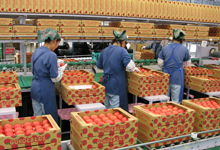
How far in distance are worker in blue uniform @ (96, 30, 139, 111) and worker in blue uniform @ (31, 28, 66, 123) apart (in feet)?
2.98

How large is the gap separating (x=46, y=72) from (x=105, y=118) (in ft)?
4.26

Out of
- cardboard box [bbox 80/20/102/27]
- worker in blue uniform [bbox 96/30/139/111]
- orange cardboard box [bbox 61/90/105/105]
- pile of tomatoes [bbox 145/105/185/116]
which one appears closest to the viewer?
pile of tomatoes [bbox 145/105/185/116]

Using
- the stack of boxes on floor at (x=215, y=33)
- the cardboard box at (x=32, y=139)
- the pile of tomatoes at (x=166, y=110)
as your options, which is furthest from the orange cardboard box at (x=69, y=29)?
the stack of boxes on floor at (x=215, y=33)

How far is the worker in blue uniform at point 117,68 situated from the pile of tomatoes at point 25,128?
72.7 inches

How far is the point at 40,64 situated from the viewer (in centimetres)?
308

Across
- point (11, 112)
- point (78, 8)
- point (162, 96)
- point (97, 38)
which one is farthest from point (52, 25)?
point (162, 96)

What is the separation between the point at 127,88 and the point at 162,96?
2.10 ft

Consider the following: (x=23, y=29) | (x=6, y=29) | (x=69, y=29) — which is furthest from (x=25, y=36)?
(x=69, y=29)

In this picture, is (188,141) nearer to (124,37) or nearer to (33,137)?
(33,137)

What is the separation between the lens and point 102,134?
1.94 m

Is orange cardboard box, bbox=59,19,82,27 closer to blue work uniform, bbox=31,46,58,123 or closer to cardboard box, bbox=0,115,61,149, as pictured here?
blue work uniform, bbox=31,46,58,123

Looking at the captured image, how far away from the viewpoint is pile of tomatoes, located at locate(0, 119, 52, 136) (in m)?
1.84

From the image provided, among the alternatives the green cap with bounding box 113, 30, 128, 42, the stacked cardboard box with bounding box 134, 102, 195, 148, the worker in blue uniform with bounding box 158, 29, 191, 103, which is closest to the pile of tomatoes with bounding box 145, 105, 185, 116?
the stacked cardboard box with bounding box 134, 102, 195, 148

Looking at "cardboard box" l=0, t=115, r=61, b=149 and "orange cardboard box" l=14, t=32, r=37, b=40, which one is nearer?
"cardboard box" l=0, t=115, r=61, b=149
